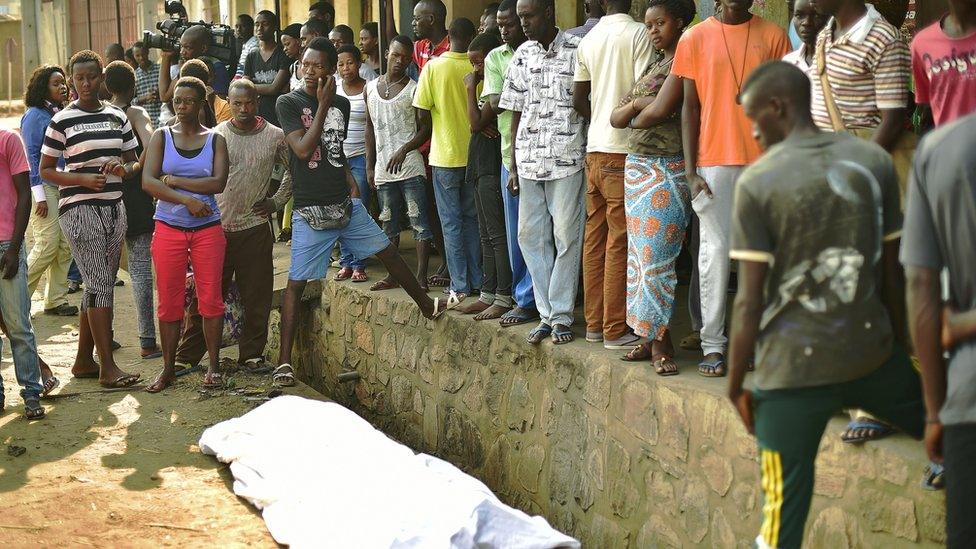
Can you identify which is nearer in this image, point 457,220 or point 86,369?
point 457,220

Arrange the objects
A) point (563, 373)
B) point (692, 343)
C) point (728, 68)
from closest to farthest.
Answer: point (728, 68), point (692, 343), point (563, 373)

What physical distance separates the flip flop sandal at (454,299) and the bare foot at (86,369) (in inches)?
99.4

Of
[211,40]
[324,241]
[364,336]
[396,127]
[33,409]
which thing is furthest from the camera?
[211,40]

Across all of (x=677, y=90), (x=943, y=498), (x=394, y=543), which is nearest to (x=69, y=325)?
(x=394, y=543)

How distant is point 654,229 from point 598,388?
2.98 ft

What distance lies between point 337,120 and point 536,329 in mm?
2195

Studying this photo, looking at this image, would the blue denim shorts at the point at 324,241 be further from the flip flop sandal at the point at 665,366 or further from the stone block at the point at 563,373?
the flip flop sandal at the point at 665,366

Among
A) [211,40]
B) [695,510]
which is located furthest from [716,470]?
[211,40]

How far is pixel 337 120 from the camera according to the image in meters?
7.77

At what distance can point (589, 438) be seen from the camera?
6.14 meters

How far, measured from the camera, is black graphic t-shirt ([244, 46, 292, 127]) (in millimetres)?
10328

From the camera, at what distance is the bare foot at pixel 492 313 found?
7.16 metres

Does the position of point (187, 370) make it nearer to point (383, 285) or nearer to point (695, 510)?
point (383, 285)

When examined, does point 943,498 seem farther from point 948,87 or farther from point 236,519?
point 236,519
